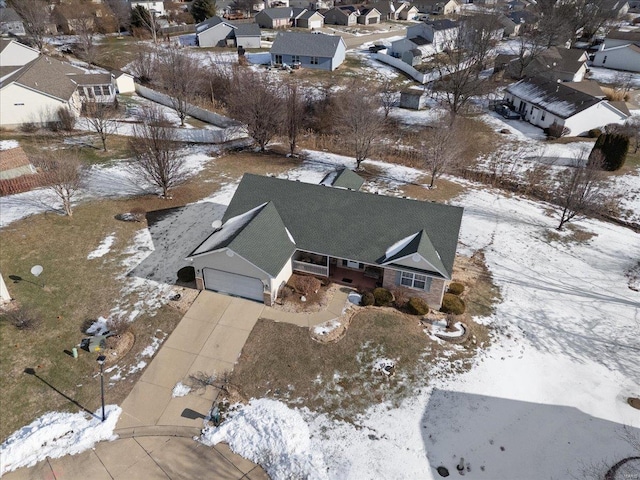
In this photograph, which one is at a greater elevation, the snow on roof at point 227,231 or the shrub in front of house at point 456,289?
the snow on roof at point 227,231

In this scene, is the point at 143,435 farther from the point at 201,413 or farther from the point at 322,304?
the point at 322,304

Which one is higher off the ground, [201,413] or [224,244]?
[224,244]

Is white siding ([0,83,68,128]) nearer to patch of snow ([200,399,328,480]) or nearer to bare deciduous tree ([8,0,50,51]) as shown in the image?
bare deciduous tree ([8,0,50,51])

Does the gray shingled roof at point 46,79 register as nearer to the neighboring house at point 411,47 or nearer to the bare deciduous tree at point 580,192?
the bare deciduous tree at point 580,192

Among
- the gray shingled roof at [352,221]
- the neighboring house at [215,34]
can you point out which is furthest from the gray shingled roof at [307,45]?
the gray shingled roof at [352,221]

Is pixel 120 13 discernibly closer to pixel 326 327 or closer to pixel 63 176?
pixel 63 176

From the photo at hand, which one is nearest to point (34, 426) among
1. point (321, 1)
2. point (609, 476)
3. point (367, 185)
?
point (609, 476)

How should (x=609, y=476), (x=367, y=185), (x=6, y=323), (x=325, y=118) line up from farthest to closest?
1. (x=325, y=118)
2. (x=367, y=185)
3. (x=6, y=323)
4. (x=609, y=476)

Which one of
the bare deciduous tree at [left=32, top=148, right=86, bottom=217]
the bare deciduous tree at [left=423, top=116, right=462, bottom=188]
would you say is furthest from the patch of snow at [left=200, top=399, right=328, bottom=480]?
the bare deciduous tree at [left=423, top=116, right=462, bottom=188]
